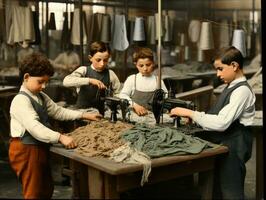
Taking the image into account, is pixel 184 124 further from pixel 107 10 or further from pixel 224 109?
pixel 107 10

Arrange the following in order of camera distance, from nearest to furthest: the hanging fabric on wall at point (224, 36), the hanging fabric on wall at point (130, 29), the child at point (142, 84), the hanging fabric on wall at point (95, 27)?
1. the child at point (142, 84)
2. the hanging fabric on wall at point (95, 27)
3. the hanging fabric on wall at point (224, 36)
4. the hanging fabric on wall at point (130, 29)

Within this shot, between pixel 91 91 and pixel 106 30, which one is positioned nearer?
pixel 91 91

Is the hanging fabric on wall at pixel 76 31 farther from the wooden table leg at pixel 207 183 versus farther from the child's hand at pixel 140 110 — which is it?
the wooden table leg at pixel 207 183

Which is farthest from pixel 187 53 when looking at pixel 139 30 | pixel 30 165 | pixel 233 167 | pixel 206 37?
pixel 30 165

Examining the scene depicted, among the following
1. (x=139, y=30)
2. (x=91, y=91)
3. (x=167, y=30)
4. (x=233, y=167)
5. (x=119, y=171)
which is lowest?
(x=233, y=167)

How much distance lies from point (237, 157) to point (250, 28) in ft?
13.8

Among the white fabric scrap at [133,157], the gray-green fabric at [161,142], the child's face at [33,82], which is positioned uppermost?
the child's face at [33,82]

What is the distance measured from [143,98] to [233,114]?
0.71 meters

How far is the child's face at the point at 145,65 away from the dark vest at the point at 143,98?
123 millimetres

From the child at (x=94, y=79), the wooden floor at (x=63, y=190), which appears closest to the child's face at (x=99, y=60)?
the child at (x=94, y=79)

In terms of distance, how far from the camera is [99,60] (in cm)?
246

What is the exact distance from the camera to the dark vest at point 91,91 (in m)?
2.53

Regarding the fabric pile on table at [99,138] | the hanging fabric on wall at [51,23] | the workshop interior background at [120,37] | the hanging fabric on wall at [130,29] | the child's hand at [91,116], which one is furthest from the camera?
the hanging fabric on wall at [130,29]

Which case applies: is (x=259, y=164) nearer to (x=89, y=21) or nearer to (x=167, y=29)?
(x=89, y=21)
